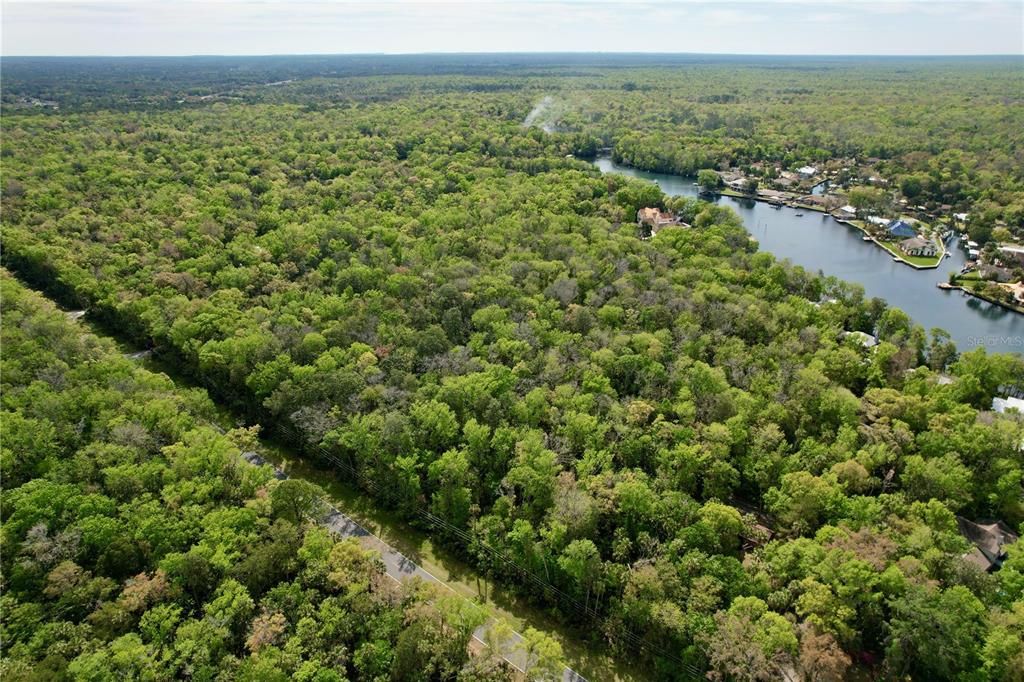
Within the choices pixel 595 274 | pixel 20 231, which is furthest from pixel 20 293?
pixel 595 274

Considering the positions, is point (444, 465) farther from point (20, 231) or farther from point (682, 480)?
point (20, 231)

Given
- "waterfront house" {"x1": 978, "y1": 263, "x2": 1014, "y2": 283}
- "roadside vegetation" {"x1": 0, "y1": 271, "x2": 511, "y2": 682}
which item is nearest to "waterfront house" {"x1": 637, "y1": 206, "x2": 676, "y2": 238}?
"waterfront house" {"x1": 978, "y1": 263, "x2": 1014, "y2": 283}

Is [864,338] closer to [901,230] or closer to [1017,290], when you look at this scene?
[1017,290]

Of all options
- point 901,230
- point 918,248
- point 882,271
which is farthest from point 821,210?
point 882,271

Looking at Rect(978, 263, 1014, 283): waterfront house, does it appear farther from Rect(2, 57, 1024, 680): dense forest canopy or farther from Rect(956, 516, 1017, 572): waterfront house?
Rect(956, 516, 1017, 572): waterfront house

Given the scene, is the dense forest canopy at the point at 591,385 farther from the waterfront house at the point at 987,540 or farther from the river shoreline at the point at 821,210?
the river shoreline at the point at 821,210
